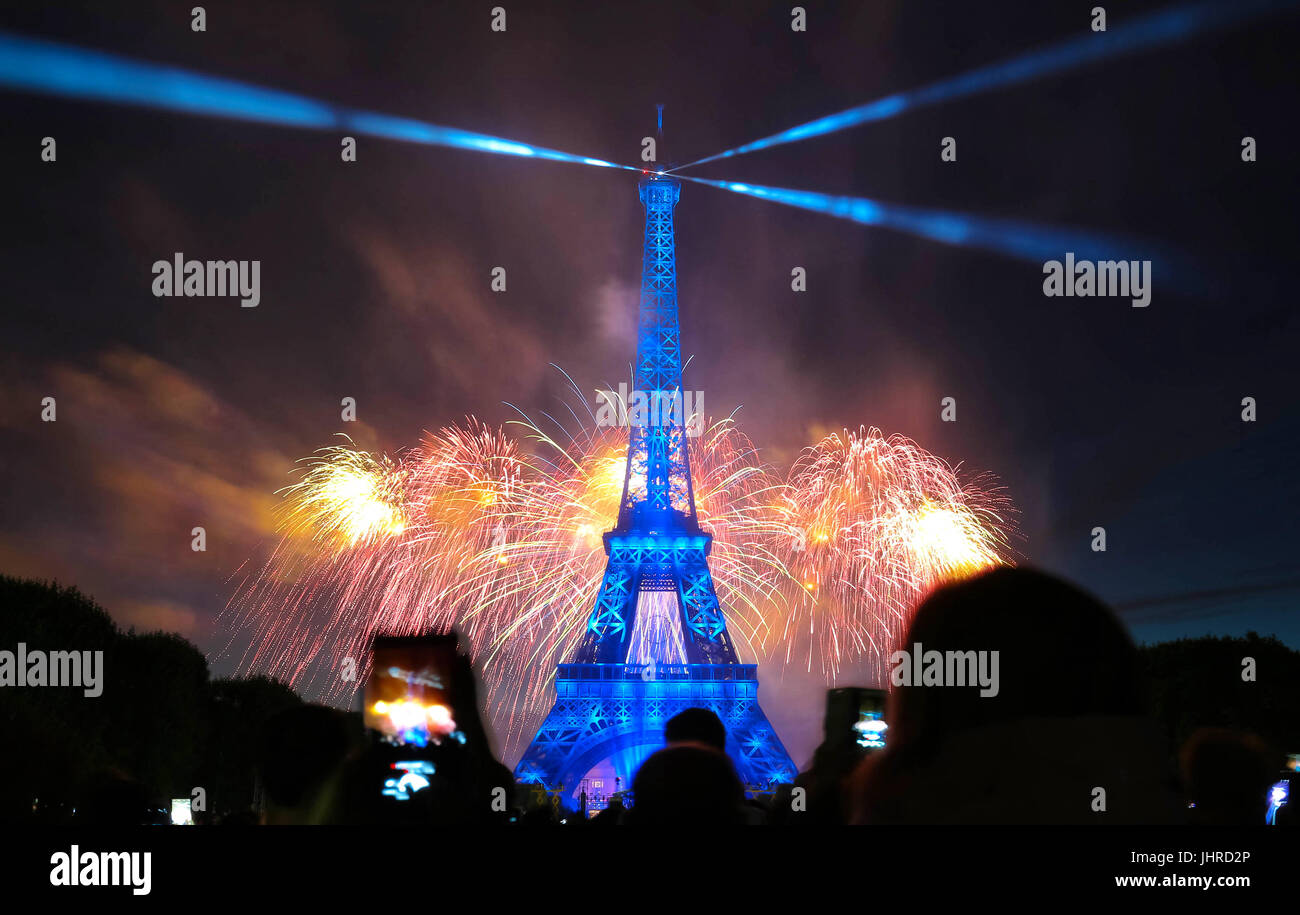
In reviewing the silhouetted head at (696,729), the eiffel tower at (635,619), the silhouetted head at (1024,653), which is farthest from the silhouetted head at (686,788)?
the eiffel tower at (635,619)

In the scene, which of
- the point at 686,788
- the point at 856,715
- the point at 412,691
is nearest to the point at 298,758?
the point at 412,691

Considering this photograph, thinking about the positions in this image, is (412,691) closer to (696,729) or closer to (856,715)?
(696,729)

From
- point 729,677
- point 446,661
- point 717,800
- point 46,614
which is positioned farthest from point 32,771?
point 717,800

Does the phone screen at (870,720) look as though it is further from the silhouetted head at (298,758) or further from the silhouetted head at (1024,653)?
the silhouetted head at (1024,653)

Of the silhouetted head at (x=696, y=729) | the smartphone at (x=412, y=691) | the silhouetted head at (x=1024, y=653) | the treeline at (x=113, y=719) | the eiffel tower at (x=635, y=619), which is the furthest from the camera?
the eiffel tower at (x=635, y=619)

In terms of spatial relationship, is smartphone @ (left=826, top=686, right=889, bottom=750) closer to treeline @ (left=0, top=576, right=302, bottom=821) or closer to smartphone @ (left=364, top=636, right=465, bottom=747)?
smartphone @ (left=364, top=636, right=465, bottom=747)
